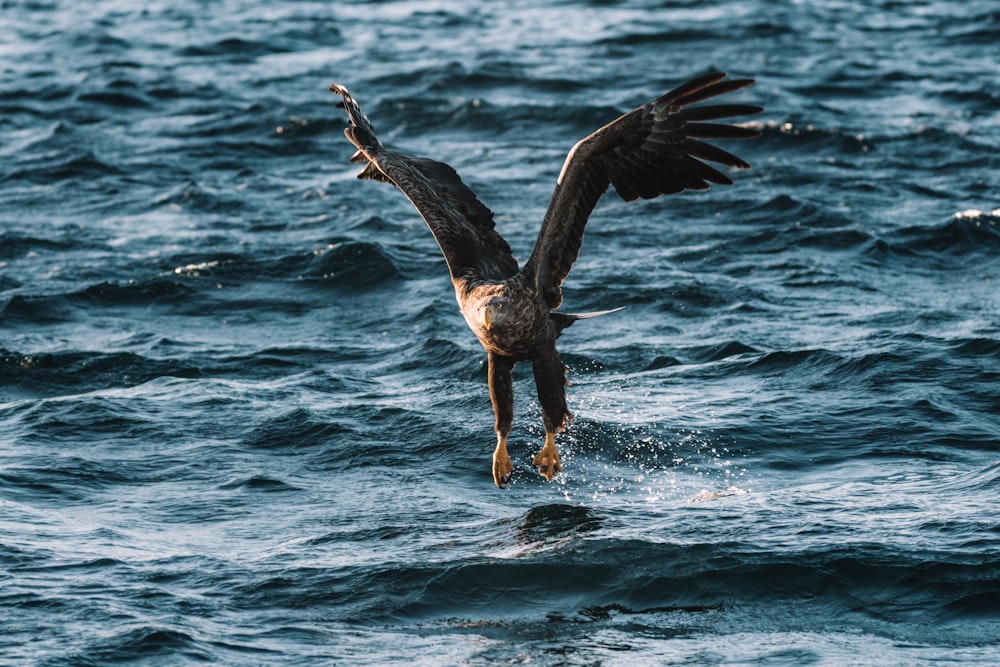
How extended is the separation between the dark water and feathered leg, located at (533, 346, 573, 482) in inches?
9.4

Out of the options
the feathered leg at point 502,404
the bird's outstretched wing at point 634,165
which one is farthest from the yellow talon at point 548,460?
the bird's outstretched wing at point 634,165

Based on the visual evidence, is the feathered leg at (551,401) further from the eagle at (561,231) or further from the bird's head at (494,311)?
the bird's head at (494,311)

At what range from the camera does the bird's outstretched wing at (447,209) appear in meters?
8.62

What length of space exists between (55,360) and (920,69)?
13.5 metres

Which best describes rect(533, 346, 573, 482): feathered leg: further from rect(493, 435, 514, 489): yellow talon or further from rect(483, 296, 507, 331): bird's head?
rect(483, 296, 507, 331): bird's head

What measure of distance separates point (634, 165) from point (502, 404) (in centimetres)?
147

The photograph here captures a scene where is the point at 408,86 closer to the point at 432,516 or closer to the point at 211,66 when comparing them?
the point at 211,66

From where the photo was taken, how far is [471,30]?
24828 mm

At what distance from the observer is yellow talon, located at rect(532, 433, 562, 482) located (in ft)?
28.7

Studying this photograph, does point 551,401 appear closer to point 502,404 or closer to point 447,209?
point 502,404

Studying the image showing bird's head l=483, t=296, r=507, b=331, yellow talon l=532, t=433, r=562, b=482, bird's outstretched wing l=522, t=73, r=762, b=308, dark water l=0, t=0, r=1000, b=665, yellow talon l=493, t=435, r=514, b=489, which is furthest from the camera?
yellow talon l=532, t=433, r=562, b=482


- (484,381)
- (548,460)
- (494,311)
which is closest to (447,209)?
(494,311)

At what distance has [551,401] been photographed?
8414mm

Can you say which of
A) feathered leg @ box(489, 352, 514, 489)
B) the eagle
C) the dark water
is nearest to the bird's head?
the eagle
